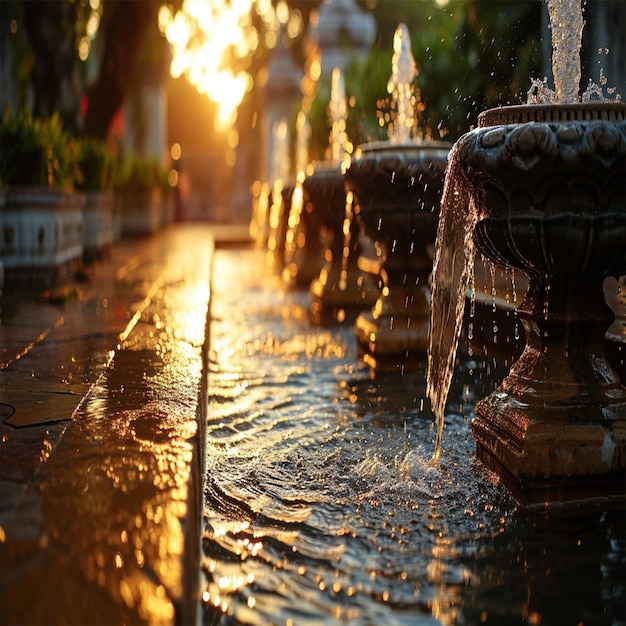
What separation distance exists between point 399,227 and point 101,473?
116 inches

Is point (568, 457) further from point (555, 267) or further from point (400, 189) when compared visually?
point (400, 189)

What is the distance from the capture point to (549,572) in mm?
2100

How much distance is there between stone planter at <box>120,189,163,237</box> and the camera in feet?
52.0

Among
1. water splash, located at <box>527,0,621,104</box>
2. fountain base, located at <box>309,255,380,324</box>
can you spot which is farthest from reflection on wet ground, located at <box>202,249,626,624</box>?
fountain base, located at <box>309,255,380,324</box>

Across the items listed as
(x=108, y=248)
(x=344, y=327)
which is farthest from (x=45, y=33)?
(x=344, y=327)

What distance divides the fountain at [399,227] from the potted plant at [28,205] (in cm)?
302

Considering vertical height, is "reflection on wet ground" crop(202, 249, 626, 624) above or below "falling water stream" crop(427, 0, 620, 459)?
below

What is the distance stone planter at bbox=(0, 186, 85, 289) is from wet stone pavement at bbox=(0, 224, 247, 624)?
2.39 meters

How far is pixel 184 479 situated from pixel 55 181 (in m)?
5.65

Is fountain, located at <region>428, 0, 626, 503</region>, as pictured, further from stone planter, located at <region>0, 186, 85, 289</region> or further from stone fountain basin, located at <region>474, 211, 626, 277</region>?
stone planter, located at <region>0, 186, 85, 289</region>

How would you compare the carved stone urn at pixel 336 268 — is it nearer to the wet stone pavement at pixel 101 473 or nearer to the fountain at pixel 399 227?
the fountain at pixel 399 227

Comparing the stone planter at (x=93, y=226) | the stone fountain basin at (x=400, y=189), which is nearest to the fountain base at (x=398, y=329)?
the stone fountain basin at (x=400, y=189)

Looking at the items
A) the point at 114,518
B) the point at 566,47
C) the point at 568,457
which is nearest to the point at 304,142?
the point at 566,47

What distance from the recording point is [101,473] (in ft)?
6.73
